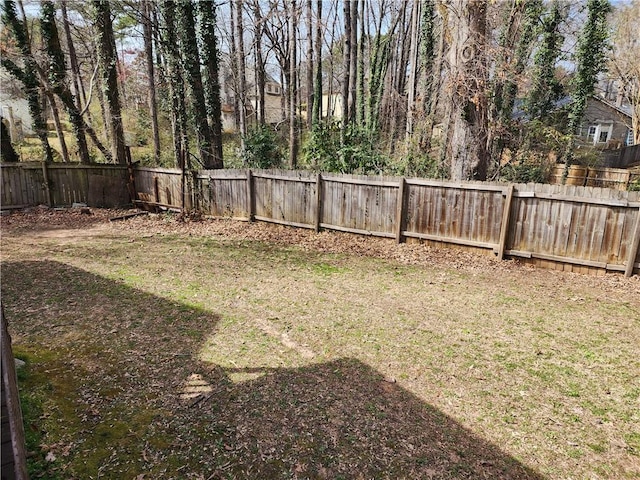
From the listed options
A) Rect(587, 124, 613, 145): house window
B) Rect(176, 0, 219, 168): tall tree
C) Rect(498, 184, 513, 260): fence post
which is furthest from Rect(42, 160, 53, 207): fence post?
Rect(587, 124, 613, 145): house window

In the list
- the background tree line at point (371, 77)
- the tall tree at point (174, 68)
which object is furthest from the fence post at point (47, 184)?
the tall tree at point (174, 68)

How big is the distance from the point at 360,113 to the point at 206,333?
841 inches

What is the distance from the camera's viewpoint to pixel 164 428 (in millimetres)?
3291

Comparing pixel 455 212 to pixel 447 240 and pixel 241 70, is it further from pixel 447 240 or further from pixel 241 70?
pixel 241 70

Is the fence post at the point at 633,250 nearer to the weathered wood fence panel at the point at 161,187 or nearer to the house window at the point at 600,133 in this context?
the weathered wood fence panel at the point at 161,187

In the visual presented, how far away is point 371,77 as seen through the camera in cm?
2406

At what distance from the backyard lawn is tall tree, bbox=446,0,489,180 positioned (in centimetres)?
251

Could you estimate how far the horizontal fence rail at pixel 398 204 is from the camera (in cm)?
694

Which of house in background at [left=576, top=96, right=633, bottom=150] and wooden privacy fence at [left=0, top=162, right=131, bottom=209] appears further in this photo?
house in background at [left=576, top=96, right=633, bottom=150]

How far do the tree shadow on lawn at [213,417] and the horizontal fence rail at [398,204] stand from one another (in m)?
4.96

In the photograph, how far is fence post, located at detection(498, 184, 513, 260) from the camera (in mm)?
7527

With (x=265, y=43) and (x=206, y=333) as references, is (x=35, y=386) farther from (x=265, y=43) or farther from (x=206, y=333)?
(x=265, y=43)

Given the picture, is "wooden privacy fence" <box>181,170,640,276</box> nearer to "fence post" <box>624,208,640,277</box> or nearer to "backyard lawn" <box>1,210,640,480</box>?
"fence post" <box>624,208,640,277</box>

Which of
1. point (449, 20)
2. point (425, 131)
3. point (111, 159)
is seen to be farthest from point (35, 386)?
point (111, 159)
